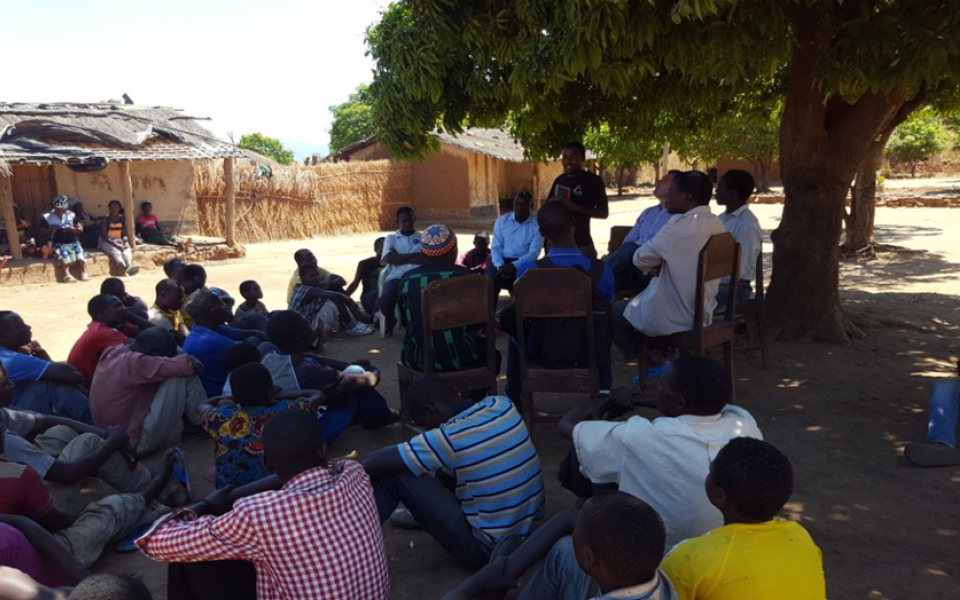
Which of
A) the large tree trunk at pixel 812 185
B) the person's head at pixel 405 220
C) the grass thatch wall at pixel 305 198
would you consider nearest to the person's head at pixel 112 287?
the person's head at pixel 405 220

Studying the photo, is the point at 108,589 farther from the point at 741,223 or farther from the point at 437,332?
the point at 741,223

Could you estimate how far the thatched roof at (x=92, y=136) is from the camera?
13.9 m

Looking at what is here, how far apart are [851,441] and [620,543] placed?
349 cm

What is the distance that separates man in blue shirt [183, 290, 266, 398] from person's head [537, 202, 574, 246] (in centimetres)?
238

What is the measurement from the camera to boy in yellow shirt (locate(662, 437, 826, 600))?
2.05 meters

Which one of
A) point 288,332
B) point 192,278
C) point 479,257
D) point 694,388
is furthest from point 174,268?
point 694,388

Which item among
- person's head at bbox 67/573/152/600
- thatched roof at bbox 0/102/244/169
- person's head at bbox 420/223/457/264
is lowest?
person's head at bbox 67/573/152/600

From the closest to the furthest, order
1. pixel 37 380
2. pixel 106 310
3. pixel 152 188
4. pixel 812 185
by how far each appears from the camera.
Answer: pixel 37 380, pixel 106 310, pixel 812 185, pixel 152 188

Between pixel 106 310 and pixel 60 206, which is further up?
pixel 60 206

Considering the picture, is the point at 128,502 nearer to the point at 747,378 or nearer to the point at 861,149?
the point at 747,378

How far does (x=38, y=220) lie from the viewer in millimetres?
15438

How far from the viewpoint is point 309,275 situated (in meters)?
7.68

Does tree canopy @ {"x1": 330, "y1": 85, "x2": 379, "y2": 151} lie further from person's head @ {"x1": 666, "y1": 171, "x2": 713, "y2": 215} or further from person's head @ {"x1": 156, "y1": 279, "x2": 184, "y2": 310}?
person's head @ {"x1": 666, "y1": 171, "x2": 713, "y2": 215}

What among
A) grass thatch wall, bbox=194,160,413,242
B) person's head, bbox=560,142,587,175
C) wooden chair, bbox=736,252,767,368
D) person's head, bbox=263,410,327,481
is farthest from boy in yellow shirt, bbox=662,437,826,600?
grass thatch wall, bbox=194,160,413,242
